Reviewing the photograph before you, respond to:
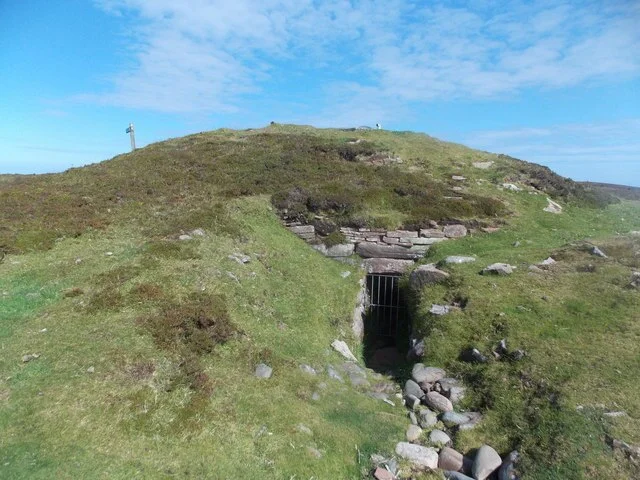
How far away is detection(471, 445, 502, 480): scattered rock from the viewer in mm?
8086

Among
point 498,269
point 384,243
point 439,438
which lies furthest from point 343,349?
point 384,243

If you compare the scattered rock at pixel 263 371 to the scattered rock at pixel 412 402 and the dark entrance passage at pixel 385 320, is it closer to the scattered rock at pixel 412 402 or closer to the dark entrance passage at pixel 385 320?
the scattered rock at pixel 412 402

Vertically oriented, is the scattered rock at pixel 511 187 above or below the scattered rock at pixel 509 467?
above

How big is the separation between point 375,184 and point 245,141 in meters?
11.7

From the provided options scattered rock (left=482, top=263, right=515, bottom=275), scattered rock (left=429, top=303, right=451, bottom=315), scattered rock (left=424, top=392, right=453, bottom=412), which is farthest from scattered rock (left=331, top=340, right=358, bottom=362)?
scattered rock (left=482, top=263, right=515, bottom=275)

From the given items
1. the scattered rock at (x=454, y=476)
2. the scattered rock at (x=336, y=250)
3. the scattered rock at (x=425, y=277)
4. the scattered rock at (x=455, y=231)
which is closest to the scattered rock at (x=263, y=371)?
the scattered rock at (x=454, y=476)

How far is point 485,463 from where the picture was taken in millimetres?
8188

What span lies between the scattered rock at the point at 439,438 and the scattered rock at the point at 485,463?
723mm

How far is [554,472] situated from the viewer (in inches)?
295

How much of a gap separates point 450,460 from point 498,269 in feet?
25.9

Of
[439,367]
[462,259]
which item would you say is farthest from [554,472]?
[462,259]

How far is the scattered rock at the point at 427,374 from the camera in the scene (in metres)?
11.0

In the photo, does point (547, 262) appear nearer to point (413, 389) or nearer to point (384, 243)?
point (384, 243)

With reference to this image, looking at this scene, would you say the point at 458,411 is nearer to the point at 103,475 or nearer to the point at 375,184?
the point at 103,475
